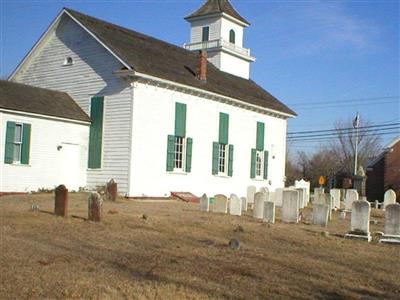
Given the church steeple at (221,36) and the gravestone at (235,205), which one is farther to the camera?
the church steeple at (221,36)

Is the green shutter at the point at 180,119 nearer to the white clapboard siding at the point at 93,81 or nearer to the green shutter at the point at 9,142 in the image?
the white clapboard siding at the point at 93,81

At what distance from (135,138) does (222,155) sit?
23.8 ft

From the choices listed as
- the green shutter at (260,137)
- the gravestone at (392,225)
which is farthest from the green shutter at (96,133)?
the gravestone at (392,225)

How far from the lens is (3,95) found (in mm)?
24297

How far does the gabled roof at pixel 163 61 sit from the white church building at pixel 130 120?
0.10m

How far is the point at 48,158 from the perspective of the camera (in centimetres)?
2577

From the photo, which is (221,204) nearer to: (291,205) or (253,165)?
(291,205)

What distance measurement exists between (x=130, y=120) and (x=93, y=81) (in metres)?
3.13

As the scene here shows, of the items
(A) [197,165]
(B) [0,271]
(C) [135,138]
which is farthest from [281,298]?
(A) [197,165]

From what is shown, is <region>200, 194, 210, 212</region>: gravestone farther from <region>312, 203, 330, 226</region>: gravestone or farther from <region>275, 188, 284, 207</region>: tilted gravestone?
<region>275, 188, 284, 207</region>: tilted gravestone

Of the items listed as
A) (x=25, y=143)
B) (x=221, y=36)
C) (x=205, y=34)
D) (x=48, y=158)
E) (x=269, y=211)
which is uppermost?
(x=205, y=34)

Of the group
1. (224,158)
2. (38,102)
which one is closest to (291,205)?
(38,102)

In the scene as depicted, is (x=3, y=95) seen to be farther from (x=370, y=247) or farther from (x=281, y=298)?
(x=281, y=298)

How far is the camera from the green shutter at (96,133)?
26859 mm
